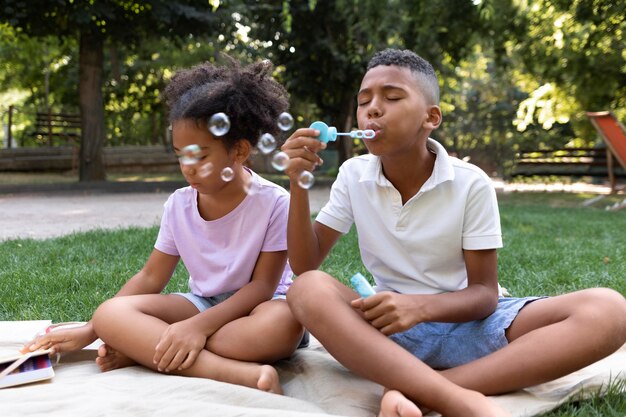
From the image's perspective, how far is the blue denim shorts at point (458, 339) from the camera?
1920 millimetres

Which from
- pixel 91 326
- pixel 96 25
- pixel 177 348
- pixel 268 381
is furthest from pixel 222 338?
pixel 96 25

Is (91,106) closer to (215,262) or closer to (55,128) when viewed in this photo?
(55,128)

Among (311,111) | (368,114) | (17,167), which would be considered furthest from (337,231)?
(17,167)

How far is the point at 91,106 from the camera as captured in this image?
11.3 metres

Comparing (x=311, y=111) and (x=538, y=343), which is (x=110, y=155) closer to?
(x=311, y=111)

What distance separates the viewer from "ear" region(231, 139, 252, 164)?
2123mm

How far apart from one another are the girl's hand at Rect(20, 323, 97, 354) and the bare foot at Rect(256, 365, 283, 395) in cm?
61

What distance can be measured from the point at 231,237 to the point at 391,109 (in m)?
0.62

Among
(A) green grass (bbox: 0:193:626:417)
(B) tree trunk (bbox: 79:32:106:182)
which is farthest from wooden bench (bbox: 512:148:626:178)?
(B) tree trunk (bbox: 79:32:106:182)

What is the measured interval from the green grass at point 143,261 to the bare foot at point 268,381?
655 millimetres

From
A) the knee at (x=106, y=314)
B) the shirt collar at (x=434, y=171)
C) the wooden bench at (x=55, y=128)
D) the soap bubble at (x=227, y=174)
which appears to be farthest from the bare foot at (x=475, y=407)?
the wooden bench at (x=55, y=128)

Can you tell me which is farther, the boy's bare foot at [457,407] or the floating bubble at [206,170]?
the floating bubble at [206,170]

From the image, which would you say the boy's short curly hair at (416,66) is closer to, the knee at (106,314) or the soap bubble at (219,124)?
the soap bubble at (219,124)

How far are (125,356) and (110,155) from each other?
1434cm
